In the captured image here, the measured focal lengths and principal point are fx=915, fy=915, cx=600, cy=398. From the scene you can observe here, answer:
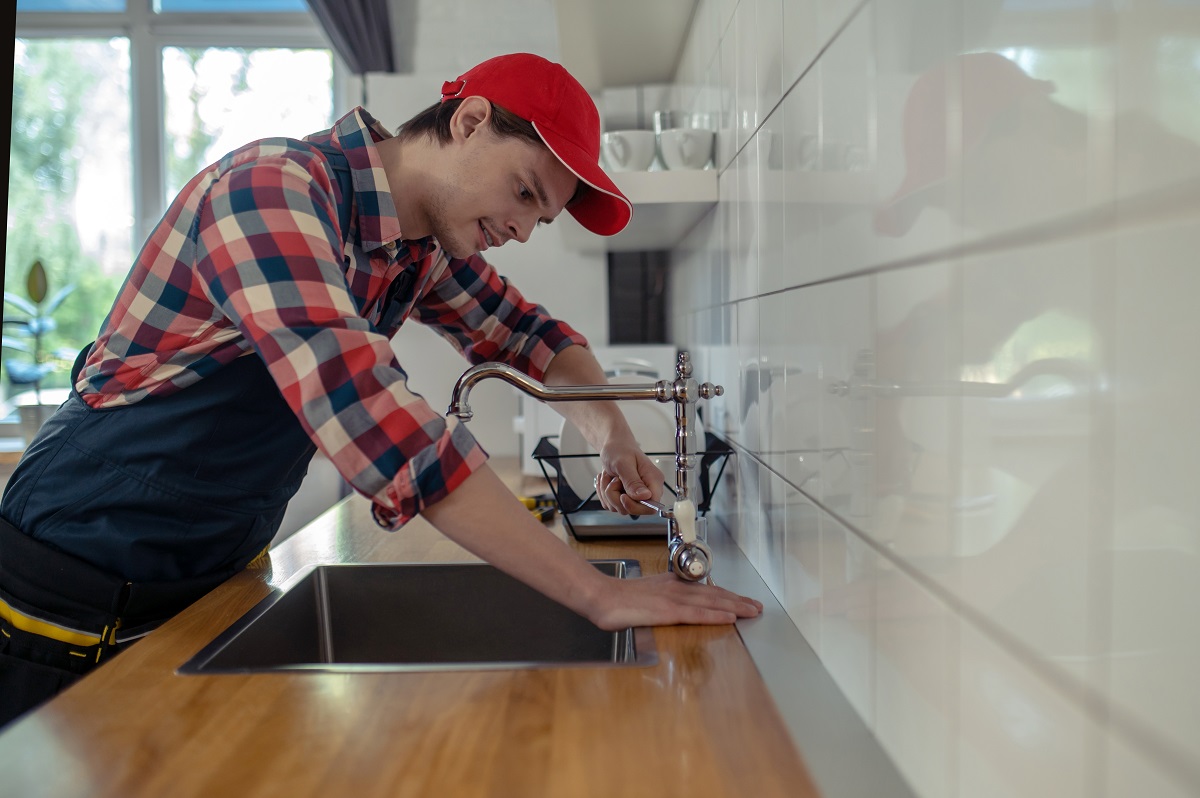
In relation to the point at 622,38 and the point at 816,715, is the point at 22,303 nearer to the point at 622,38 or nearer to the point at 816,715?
the point at 622,38

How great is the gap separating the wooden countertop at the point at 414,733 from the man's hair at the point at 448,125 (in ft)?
1.96

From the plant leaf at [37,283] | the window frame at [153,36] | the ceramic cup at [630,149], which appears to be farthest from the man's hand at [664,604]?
the plant leaf at [37,283]

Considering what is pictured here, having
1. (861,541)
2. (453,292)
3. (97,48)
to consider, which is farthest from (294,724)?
(97,48)

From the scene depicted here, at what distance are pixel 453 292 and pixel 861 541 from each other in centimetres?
89

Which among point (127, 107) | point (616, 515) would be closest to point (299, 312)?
point (616, 515)

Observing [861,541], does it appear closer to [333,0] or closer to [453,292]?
[453,292]

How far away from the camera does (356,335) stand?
2.59 feet

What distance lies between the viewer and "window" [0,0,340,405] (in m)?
3.02

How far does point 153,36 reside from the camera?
303 cm

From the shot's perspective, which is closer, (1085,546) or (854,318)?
(1085,546)

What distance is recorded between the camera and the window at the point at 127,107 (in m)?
3.02

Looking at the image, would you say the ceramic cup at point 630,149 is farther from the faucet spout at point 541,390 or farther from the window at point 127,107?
the window at point 127,107

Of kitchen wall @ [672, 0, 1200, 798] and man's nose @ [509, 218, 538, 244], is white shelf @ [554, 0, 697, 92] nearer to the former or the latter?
man's nose @ [509, 218, 538, 244]

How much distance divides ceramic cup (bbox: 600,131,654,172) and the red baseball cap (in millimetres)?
536
